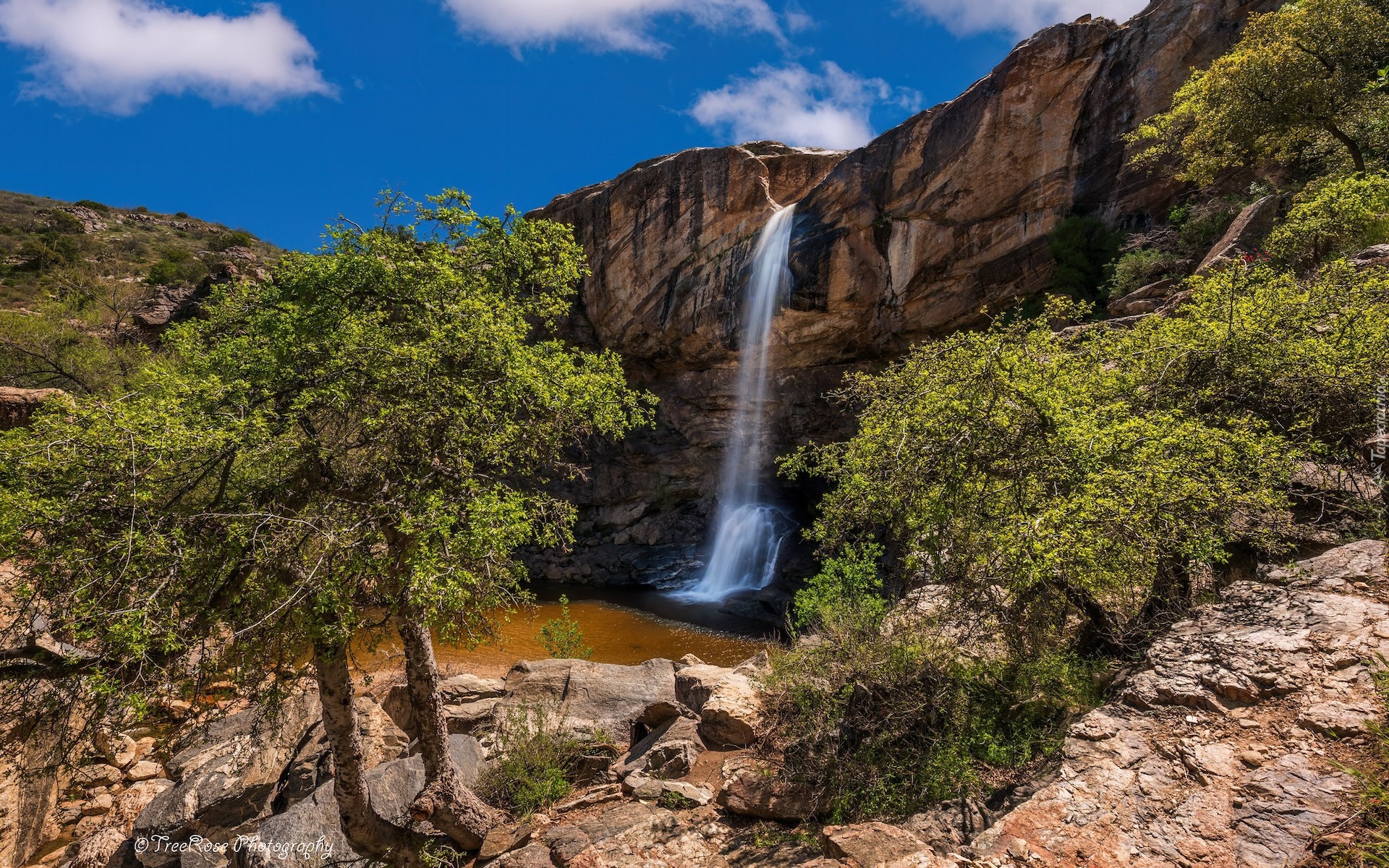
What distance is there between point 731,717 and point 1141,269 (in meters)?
16.4

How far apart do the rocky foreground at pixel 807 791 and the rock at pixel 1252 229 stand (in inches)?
386

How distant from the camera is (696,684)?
8234 millimetres

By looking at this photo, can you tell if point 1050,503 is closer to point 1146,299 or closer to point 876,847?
point 876,847

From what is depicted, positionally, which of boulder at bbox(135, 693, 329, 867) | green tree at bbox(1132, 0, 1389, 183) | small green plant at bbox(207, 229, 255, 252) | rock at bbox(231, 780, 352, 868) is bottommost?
boulder at bbox(135, 693, 329, 867)

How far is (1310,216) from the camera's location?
30.3 feet

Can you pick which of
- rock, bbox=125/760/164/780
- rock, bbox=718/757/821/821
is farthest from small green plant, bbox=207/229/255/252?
rock, bbox=718/757/821/821

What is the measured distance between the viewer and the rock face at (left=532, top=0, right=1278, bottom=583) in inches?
695

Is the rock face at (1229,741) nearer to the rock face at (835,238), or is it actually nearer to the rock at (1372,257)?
the rock at (1372,257)

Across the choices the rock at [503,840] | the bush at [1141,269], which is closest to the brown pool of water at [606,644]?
the rock at [503,840]

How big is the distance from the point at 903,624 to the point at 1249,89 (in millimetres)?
13818

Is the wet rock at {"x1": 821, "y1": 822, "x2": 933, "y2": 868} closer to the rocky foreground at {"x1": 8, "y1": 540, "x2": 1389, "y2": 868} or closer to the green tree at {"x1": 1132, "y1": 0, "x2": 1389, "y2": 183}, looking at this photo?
the rocky foreground at {"x1": 8, "y1": 540, "x2": 1389, "y2": 868}

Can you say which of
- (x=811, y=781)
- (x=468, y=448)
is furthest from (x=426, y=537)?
(x=811, y=781)

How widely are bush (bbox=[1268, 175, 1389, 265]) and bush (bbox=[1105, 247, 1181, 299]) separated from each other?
17.3 feet

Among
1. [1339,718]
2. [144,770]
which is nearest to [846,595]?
[1339,718]
